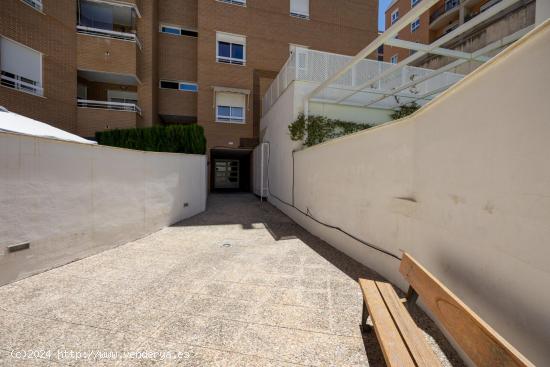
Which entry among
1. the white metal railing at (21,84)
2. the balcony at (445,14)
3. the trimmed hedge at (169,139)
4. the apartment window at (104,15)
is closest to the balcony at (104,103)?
the white metal railing at (21,84)

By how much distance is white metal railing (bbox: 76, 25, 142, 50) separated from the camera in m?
12.0

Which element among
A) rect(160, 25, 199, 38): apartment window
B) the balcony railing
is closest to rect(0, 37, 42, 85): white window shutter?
rect(160, 25, 199, 38): apartment window

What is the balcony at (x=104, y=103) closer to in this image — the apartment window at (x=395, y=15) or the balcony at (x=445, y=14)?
the balcony at (x=445, y=14)

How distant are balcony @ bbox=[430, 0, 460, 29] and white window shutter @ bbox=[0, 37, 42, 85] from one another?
91.6 ft

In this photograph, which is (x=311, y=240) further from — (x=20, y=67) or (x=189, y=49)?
(x=189, y=49)

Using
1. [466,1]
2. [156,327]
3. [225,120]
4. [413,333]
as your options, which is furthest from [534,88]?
[466,1]

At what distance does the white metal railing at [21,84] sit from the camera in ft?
31.4

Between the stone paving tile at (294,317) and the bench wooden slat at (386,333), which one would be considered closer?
the bench wooden slat at (386,333)

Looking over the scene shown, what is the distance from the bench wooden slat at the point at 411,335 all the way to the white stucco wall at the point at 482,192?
64cm

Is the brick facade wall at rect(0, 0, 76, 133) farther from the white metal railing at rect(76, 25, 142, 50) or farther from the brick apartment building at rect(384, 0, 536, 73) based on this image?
the brick apartment building at rect(384, 0, 536, 73)

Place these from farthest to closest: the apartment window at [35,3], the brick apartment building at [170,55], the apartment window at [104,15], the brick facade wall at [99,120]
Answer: the apartment window at [104,15]
the brick facade wall at [99,120]
the brick apartment building at [170,55]
the apartment window at [35,3]

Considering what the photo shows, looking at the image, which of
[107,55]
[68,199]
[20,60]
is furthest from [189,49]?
[68,199]

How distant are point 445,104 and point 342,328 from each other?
109 inches

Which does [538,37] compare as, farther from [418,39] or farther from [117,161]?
[418,39]
